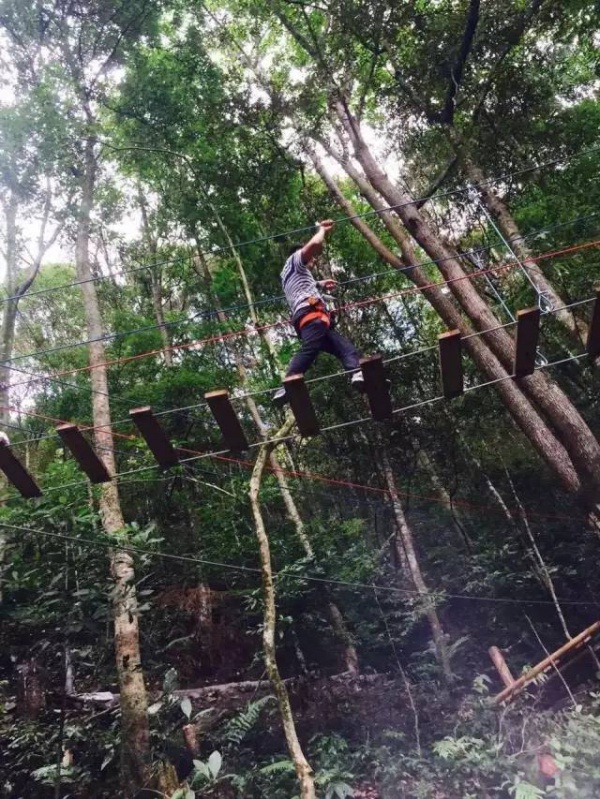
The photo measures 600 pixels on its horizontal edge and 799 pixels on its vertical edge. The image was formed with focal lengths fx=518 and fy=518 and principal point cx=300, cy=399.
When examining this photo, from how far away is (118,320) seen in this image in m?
8.84

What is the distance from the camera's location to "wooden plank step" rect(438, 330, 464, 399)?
2.96m

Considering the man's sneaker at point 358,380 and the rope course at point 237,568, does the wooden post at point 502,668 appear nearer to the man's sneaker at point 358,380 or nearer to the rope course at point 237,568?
the rope course at point 237,568

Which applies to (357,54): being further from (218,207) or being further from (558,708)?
(558,708)

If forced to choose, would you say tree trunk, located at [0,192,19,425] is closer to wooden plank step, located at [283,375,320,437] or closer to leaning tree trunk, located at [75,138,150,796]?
leaning tree trunk, located at [75,138,150,796]

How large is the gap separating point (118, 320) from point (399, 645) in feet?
21.8

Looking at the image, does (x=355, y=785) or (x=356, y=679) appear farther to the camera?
(x=356, y=679)

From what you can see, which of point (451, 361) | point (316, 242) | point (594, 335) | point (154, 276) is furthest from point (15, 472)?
point (154, 276)

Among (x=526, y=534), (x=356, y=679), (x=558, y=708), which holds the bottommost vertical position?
(x=558, y=708)

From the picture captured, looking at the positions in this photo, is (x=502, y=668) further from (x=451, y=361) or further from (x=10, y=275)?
(x=10, y=275)

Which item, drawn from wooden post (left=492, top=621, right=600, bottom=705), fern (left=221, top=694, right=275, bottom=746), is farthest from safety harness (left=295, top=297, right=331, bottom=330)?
wooden post (left=492, top=621, right=600, bottom=705)

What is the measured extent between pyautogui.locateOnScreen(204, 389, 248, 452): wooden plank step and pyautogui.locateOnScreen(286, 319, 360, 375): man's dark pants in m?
0.52

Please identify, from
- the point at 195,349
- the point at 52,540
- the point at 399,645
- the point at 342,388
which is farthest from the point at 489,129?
the point at 52,540

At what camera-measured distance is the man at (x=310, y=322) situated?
3318mm

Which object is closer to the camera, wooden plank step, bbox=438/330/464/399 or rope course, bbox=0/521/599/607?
wooden plank step, bbox=438/330/464/399
